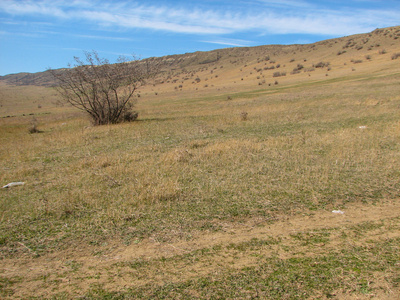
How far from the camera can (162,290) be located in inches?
136

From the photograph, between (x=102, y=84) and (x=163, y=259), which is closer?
(x=163, y=259)

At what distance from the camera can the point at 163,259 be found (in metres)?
4.09

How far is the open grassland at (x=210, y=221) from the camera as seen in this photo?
3580 millimetres

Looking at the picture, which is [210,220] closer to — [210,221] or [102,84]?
[210,221]

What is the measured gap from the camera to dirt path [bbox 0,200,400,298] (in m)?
3.68

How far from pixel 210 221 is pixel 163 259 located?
1252 mm

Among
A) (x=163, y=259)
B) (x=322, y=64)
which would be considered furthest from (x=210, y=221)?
(x=322, y=64)

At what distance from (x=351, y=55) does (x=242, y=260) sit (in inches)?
2034

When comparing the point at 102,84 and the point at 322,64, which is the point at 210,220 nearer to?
the point at 102,84

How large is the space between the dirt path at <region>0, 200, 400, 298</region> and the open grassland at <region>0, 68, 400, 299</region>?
0.02 meters

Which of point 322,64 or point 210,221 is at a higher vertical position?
point 322,64

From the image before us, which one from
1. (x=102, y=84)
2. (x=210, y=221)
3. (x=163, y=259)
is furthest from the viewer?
(x=102, y=84)

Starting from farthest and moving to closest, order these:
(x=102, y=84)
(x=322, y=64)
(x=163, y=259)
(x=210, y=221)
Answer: (x=322, y=64), (x=102, y=84), (x=210, y=221), (x=163, y=259)

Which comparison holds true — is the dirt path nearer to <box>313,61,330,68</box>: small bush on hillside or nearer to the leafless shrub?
the leafless shrub
